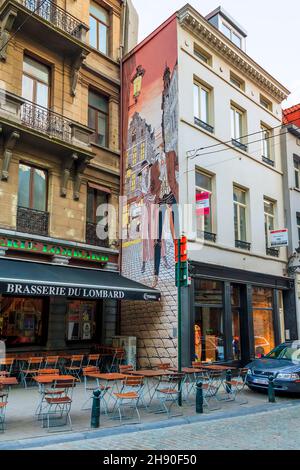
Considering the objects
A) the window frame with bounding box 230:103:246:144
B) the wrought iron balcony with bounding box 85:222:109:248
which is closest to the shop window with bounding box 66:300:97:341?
the wrought iron balcony with bounding box 85:222:109:248

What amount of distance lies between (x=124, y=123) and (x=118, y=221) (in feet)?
12.8

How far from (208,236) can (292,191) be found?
23.0 ft

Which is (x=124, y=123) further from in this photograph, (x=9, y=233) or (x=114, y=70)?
(x=9, y=233)

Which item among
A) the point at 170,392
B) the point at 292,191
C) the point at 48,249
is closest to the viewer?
the point at 170,392

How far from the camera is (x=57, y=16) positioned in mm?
15586

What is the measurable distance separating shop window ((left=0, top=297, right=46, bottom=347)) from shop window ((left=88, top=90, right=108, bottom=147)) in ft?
21.5

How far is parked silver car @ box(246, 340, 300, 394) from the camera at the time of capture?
11.5m

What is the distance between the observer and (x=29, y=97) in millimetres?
14805

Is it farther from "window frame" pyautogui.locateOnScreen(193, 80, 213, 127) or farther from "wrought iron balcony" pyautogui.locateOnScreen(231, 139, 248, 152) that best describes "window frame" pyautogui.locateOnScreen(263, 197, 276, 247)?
"window frame" pyautogui.locateOnScreen(193, 80, 213, 127)

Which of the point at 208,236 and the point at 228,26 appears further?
the point at 228,26

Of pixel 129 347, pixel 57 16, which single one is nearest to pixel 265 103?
pixel 57 16

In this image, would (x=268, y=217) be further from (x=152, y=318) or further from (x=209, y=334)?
(x=152, y=318)

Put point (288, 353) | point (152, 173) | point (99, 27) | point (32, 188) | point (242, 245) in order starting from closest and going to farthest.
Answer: point (288, 353)
point (32, 188)
point (152, 173)
point (242, 245)
point (99, 27)

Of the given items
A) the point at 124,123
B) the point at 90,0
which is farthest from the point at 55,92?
the point at 90,0
